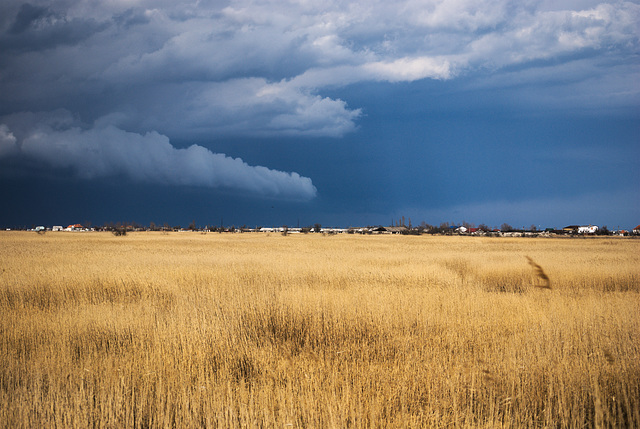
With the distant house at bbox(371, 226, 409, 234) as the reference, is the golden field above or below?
above

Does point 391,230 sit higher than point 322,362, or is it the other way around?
point 322,362

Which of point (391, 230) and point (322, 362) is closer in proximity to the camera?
point (322, 362)

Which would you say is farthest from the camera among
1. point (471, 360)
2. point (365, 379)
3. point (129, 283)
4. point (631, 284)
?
point (631, 284)

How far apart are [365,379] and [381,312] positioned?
3.40 meters

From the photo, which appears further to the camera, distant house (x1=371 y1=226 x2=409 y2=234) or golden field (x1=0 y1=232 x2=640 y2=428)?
distant house (x1=371 y1=226 x2=409 y2=234)

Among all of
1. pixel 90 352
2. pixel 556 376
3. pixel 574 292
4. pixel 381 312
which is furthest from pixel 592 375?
pixel 574 292

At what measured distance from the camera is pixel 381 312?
9258 mm

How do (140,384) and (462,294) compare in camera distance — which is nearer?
(140,384)

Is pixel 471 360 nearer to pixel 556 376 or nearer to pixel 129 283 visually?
pixel 556 376

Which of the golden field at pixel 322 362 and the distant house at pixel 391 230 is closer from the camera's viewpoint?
the golden field at pixel 322 362

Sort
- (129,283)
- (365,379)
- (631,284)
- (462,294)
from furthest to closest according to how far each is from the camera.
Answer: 1. (631,284)
2. (129,283)
3. (462,294)
4. (365,379)

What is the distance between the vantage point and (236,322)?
8961mm

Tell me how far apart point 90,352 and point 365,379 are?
5.17 meters

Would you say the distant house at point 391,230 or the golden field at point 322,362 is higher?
the golden field at point 322,362
